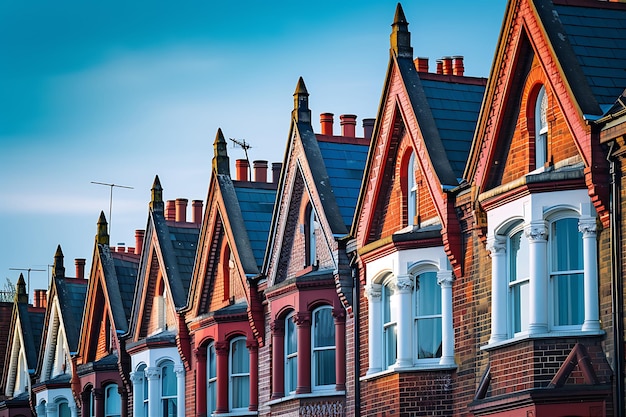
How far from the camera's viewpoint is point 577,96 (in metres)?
27.2

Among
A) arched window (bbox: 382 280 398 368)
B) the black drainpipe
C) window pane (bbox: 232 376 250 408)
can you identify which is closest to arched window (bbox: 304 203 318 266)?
arched window (bbox: 382 280 398 368)

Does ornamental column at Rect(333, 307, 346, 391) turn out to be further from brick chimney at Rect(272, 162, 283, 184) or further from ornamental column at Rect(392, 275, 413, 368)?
brick chimney at Rect(272, 162, 283, 184)

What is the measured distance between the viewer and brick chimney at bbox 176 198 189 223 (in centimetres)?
5105

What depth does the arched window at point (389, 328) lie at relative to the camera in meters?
33.3

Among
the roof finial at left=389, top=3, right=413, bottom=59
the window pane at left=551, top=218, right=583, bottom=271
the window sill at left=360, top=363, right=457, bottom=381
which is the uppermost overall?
the roof finial at left=389, top=3, right=413, bottom=59

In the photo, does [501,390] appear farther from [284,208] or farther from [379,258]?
→ [284,208]

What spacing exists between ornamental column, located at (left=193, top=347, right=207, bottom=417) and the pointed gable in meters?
9.53

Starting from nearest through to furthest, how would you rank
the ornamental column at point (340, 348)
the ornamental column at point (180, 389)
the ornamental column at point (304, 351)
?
the ornamental column at point (340, 348)
the ornamental column at point (304, 351)
the ornamental column at point (180, 389)

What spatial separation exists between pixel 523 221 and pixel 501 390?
3.21 metres

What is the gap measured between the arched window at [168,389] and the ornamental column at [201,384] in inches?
114

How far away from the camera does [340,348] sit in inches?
1428

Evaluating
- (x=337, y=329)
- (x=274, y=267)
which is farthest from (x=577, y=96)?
(x=274, y=267)

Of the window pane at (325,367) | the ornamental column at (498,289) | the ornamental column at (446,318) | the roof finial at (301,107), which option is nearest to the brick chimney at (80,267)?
the roof finial at (301,107)

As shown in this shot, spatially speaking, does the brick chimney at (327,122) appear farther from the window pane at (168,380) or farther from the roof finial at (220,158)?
the window pane at (168,380)
